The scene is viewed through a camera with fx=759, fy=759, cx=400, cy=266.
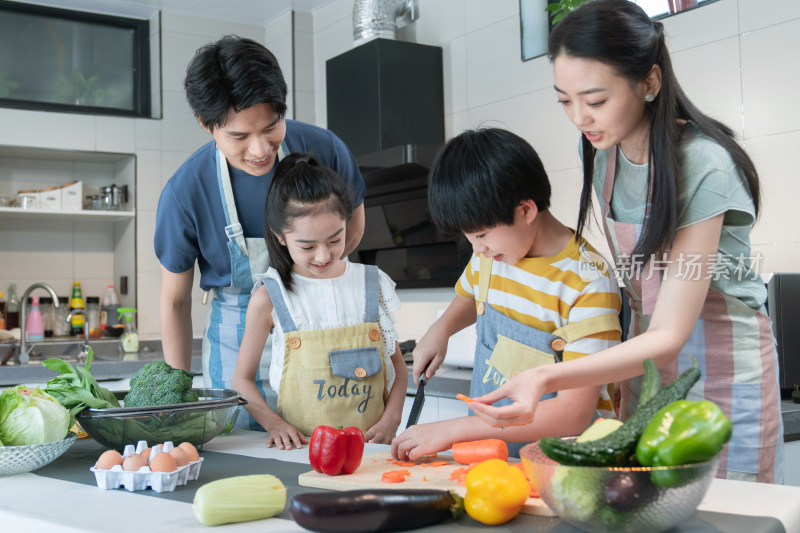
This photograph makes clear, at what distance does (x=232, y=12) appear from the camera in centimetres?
414

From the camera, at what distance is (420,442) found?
1.10 metres

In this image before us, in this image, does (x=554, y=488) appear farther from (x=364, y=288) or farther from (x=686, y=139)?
(x=364, y=288)

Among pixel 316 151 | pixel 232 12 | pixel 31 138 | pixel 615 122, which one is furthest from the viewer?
pixel 232 12

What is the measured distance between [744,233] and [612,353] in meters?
0.38

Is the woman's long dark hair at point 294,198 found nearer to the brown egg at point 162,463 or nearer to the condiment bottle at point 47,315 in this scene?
the brown egg at point 162,463

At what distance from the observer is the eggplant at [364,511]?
2.46ft

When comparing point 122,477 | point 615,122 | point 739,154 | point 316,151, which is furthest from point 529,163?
point 122,477

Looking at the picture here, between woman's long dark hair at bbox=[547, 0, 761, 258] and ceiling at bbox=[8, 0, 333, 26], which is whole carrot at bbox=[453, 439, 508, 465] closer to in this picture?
woman's long dark hair at bbox=[547, 0, 761, 258]

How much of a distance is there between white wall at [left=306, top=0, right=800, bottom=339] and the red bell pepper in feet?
4.54

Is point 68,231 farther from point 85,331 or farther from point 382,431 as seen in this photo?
point 382,431

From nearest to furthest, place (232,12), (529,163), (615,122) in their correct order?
(615,122)
(529,163)
(232,12)

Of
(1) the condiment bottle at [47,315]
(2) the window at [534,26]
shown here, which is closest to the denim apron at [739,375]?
(2) the window at [534,26]

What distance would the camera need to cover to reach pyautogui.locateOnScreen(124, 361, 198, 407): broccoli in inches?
46.1

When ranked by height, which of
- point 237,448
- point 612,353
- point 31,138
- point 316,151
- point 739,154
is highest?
point 31,138
